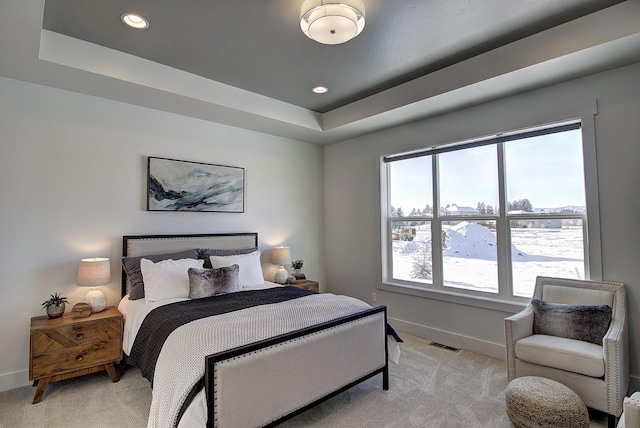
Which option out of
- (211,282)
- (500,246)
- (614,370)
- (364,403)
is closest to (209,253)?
(211,282)

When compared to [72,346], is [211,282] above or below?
above

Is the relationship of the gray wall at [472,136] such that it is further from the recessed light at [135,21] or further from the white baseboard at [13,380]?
the white baseboard at [13,380]

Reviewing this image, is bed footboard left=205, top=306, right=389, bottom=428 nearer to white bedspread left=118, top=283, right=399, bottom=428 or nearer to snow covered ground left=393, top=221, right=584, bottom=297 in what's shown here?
white bedspread left=118, top=283, right=399, bottom=428

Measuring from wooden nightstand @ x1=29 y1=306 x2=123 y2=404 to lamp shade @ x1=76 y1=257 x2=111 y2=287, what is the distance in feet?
0.96

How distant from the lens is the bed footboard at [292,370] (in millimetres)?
1809

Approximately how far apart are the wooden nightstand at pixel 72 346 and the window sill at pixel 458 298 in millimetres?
3133

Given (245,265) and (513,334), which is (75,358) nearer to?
(245,265)

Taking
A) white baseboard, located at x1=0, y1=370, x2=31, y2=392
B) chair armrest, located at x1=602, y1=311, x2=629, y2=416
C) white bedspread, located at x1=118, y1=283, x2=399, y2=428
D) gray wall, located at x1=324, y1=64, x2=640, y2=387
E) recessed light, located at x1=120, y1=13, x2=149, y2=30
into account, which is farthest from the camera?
white baseboard, located at x1=0, y1=370, x2=31, y2=392

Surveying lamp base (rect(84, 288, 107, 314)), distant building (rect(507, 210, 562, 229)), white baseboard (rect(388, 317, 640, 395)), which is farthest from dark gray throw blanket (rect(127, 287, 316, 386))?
distant building (rect(507, 210, 562, 229))

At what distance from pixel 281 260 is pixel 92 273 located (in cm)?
214

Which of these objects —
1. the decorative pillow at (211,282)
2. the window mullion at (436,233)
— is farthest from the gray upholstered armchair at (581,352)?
the decorative pillow at (211,282)

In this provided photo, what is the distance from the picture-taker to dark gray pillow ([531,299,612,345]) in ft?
8.16

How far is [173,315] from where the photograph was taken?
2490mm

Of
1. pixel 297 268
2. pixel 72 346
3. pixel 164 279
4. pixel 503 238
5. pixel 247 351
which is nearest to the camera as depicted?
pixel 247 351
